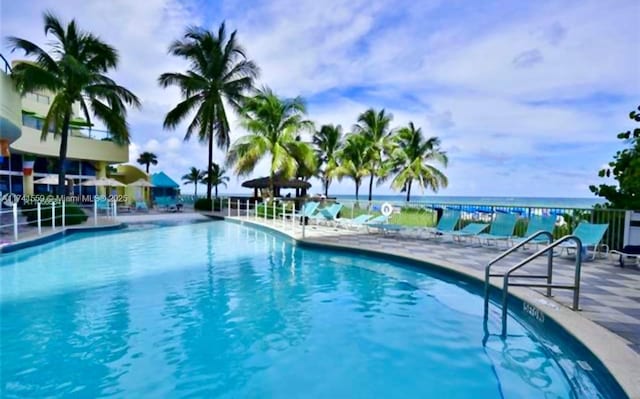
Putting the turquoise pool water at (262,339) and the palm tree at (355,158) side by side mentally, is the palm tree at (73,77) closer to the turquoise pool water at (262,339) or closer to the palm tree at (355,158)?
the turquoise pool water at (262,339)

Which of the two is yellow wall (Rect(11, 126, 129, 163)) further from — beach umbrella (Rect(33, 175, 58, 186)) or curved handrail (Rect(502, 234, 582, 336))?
curved handrail (Rect(502, 234, 582, 336))

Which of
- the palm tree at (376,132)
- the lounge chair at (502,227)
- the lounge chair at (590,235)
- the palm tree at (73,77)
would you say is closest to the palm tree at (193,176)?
the palm tree at (376,132)

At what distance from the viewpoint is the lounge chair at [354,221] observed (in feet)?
37.0

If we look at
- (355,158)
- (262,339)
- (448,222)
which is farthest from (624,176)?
(355,158)

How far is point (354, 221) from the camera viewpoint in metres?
11.5

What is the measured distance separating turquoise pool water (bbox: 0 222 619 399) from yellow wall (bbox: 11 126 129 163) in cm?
1433

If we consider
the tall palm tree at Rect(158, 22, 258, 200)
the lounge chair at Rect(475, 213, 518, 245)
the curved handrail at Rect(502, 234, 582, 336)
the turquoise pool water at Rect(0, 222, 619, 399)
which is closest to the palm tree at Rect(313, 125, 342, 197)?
the tall palm tree at Rect(158, 22, 258, 200)

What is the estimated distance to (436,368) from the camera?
10.7 ft

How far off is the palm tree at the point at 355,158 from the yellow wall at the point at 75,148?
1449cm

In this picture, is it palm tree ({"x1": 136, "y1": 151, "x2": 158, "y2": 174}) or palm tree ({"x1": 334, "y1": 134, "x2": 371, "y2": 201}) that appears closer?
palm tree ({"x1": 334, "y1": 134, "x2": 371, "y2": 201})

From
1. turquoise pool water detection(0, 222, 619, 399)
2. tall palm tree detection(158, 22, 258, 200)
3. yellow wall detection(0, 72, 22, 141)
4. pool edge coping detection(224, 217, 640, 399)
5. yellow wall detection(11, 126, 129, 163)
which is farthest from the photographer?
tall palm tree detection(158, 22, 258, 200)

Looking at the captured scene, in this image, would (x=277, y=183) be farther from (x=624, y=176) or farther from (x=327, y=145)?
(x=624, y=176)

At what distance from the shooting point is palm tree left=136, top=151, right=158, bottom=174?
138 ft

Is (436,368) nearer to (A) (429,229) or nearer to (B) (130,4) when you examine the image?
(A) (429,229)
